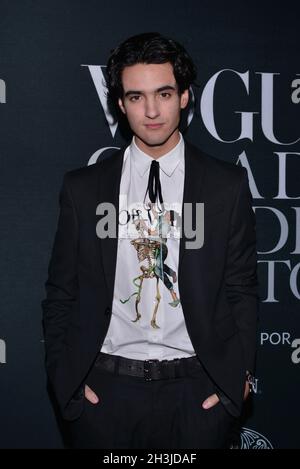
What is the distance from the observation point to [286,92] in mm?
3062

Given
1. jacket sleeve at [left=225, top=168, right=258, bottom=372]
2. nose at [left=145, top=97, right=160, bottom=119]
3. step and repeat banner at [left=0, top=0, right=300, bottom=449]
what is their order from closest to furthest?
nose at [left=145, top=97, right=160, bottom=119] < jacket sleeve at [left=225, top=168, right=258, bottom=372] < step and repeat banner at [left=0, top=0, right=300, bottom=449]

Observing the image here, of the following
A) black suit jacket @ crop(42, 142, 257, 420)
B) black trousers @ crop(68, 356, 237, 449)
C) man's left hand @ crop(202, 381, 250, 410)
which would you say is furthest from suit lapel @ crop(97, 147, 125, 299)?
man's left hand @ crop(202, 381, 250, 410)

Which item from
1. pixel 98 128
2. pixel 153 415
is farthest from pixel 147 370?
pixel 98 128

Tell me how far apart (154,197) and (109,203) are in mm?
175

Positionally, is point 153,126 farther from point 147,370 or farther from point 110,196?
point 147,370

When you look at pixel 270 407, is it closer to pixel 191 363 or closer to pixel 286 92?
pixel 191 363

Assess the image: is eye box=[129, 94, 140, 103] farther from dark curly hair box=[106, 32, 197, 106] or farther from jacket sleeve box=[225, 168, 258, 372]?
jacket sleeve box=[225, 168, 258, 372]

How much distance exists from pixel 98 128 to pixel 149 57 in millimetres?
756

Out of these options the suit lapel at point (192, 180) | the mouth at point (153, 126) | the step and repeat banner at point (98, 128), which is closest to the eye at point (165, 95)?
the mouth at point (153, 126)

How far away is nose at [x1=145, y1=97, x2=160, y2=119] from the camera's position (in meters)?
2.19

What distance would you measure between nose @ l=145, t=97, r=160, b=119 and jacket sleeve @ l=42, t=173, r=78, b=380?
0.44 meters

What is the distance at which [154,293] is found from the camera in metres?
2.25

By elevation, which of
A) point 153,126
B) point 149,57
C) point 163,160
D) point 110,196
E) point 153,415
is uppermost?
point 149,57
